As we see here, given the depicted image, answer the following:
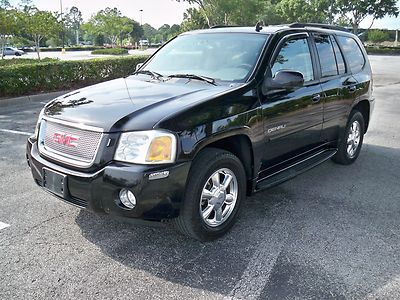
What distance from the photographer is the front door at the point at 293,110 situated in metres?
3.79

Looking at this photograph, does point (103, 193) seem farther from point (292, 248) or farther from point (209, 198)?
point (292, 248)

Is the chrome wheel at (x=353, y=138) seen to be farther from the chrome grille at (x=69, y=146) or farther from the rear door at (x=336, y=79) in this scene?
the chrome grille at (x=69, y=146)

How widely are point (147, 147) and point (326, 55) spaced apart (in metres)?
2.92

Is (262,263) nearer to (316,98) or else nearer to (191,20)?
(316,98)

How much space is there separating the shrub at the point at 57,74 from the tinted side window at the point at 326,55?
866 cm

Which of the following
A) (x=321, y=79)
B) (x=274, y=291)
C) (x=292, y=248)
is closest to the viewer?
(x=274, y=291)

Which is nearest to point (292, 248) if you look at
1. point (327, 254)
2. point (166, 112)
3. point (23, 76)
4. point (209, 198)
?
point (327, 254)

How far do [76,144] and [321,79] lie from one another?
2865mm

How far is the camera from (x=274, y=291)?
2.74 metres

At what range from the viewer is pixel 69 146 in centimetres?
313

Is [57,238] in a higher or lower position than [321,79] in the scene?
lower

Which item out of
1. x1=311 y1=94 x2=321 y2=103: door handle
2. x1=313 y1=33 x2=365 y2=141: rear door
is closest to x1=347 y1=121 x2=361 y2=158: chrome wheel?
x1=313 y1=33 x2=365 y2=141: rear door

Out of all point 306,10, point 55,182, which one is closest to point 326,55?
point 55,182

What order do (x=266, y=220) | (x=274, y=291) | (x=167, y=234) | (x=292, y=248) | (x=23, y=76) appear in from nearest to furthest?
(x=274, y=291)
(x=292, y=248)
(x=167, y=234)
(x=266, y=220)
(x=23, y=76)
